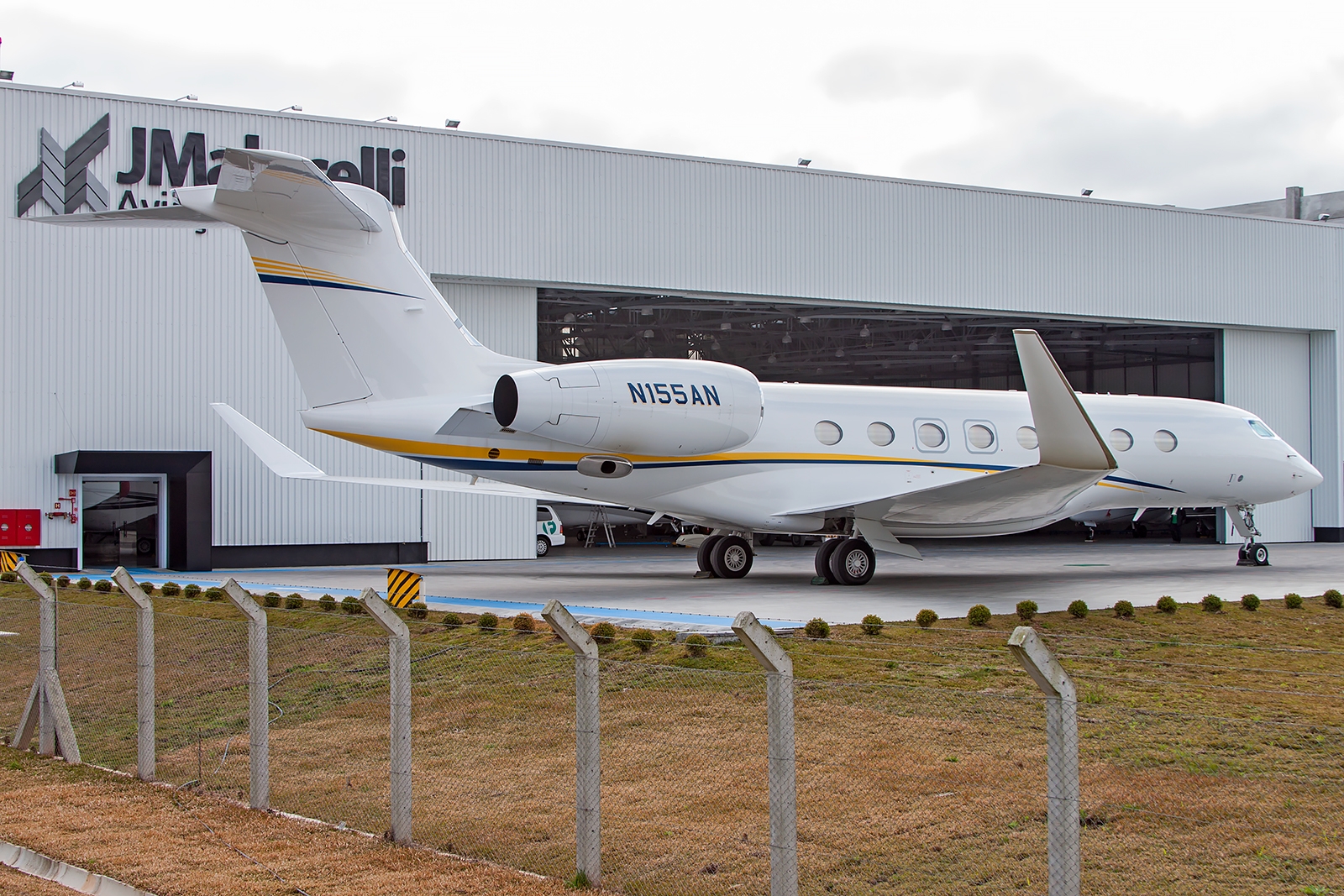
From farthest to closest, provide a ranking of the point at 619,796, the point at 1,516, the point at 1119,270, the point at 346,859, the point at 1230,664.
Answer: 1. the point at 1119,270
2. the point at 1,516
3. the point at 1230,664
4. the point at 619,796
5. the point at 346,859

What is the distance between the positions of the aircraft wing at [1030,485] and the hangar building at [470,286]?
10.3 meters

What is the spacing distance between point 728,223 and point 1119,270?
10988mm

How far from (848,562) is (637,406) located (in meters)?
4.71

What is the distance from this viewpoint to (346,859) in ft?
20.9

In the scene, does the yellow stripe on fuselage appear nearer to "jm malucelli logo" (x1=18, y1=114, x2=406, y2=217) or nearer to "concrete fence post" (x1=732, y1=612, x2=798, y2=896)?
"jm malucelli logo" (x1=18, y1=114, x2=406, y2=217)

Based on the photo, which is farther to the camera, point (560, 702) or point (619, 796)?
point (560, 702)

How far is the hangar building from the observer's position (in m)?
22.8

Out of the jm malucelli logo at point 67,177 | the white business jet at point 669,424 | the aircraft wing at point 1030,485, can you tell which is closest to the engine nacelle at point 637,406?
the white business jet at point 669,424

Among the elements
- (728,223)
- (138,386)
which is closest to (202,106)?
(138,386)

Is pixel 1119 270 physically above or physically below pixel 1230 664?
above

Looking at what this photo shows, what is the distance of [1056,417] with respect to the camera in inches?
557

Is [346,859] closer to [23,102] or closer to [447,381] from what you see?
[447,381]

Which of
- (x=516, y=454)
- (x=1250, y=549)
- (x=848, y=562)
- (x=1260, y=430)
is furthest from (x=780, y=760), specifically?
(x=1250, y=549)

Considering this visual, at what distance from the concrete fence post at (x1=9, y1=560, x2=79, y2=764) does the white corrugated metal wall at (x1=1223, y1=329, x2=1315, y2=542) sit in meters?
30.6
